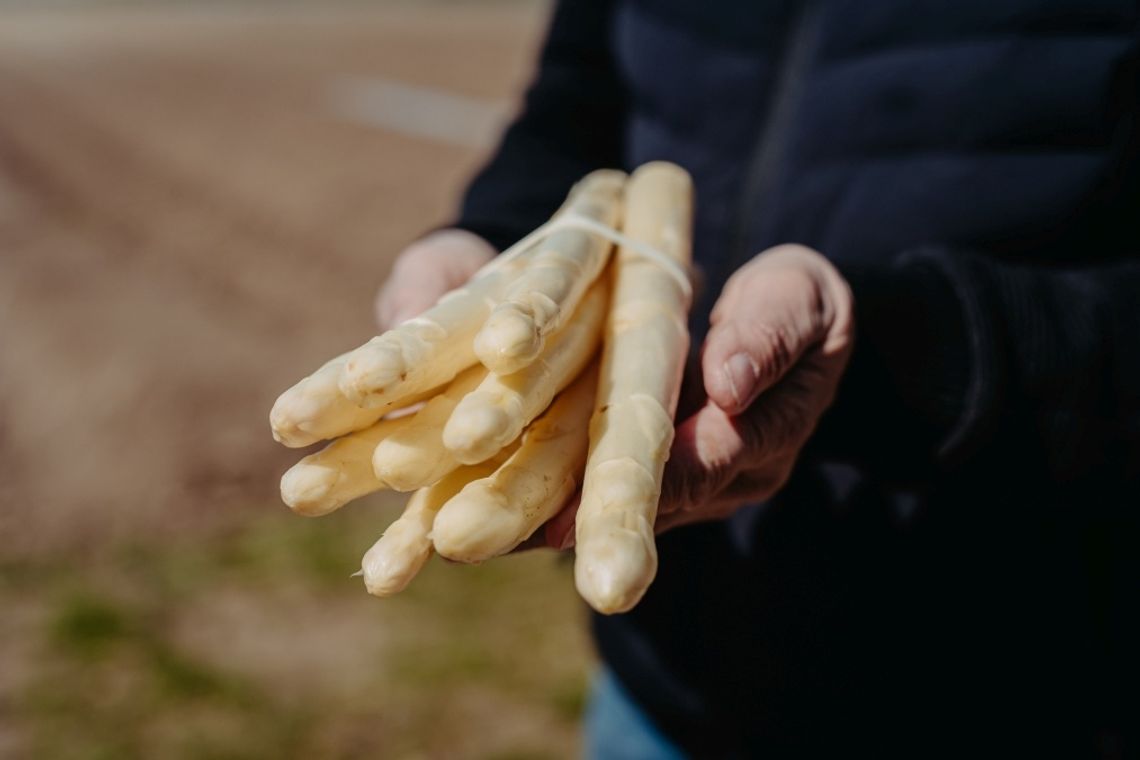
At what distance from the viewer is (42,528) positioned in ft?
14.1

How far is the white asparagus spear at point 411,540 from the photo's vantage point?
3.55ft

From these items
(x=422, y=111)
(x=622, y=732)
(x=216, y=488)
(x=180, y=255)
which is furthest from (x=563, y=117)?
(x=422, y=111)

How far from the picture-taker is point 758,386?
1240mm

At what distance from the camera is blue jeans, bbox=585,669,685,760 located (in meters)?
2.06

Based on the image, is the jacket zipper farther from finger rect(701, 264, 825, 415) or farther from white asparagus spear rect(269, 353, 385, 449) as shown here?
white asparagus spear rect(269, 353, 385, 449)

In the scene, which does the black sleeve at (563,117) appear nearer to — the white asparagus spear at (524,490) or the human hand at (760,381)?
the human hand at (760,381)

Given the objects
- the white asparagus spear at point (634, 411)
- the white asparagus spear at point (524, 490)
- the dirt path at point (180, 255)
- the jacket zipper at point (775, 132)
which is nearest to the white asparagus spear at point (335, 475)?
the white asparagus spear at point (524, 490)

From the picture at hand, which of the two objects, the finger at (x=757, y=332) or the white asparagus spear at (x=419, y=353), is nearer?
the white asparagus spear at (x=419, y=353)

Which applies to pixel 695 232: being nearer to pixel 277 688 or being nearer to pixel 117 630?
pixel 277 688

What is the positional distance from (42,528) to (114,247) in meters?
3.28

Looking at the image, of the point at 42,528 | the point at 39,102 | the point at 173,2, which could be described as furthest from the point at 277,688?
the point at 173,2

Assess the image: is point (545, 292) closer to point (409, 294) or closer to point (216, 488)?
point (409, 294)

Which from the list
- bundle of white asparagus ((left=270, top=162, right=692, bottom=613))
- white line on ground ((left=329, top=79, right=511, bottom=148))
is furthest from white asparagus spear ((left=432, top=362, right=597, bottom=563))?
white line on ground ((left=329, top=79, right=511, bottom=148))

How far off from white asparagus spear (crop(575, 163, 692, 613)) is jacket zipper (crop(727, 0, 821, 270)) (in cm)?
23
